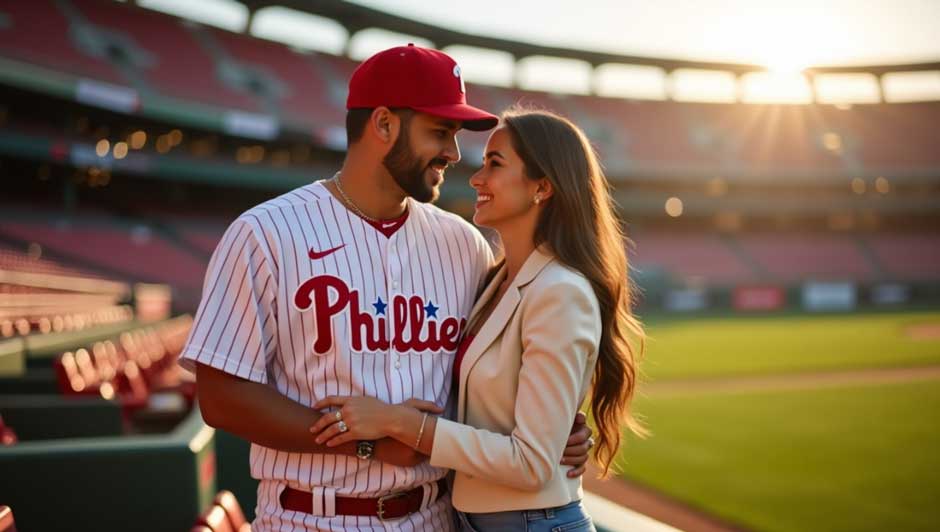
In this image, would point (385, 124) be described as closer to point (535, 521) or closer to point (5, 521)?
point (535, 521)

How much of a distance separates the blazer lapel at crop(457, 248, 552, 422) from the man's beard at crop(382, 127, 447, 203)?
371 mm

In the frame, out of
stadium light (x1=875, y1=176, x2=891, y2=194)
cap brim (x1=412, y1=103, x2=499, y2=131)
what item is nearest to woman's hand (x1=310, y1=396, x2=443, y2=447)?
cap brim (x1=412, y1=103, x2=499, y2=131)

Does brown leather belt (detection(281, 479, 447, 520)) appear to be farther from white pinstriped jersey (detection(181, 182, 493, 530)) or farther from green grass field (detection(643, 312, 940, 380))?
green grass field (detection(643, 312, 940, 380))

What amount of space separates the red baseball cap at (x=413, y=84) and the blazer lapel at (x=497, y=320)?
48 centimetres

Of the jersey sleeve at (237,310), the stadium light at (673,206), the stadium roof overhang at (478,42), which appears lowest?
the stadium light at (673,206)

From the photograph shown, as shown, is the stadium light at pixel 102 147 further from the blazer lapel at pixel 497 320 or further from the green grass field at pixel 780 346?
the blazer lapel at pixel 497 320

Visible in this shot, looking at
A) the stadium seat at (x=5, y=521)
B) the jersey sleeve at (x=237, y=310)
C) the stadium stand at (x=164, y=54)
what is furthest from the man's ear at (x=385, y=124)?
the stadium stand at (x=164, y=54)

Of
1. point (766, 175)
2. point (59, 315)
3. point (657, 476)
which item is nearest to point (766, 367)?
point (657, 476)

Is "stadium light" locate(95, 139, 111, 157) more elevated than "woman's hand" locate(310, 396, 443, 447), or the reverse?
"stadium light" locate(95, 139, 111, 157)

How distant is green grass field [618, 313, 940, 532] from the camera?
6.25 m

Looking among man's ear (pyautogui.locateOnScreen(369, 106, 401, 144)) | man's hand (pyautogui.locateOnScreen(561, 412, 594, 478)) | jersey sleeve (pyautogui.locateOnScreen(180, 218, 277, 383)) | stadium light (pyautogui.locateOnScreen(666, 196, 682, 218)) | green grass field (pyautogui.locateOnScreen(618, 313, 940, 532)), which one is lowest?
green grass field (pyautogui.locateOnScreen(618, 313, 940, 532))

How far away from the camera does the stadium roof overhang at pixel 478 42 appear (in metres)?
31.1

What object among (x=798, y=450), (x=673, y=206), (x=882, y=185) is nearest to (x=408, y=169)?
(x=798, y=450)

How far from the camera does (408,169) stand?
2.30 meters
